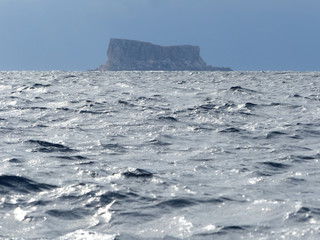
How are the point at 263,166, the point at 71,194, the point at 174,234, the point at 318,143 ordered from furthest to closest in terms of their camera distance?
the point at 318,143
the point at 263,166
the point at 71,194
the point at 174,234

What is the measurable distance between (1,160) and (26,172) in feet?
4.67

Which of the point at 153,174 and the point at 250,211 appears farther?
the point at 153,174

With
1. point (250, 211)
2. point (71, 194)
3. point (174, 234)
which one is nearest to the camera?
point (174, 234)

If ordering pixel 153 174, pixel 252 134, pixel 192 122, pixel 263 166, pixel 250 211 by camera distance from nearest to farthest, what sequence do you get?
pixel 250 211
pixel 153 174
pixel 263 166
pixel 252 134
pixel 192 122

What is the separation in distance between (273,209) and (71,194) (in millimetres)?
3251

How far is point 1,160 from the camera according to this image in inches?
476

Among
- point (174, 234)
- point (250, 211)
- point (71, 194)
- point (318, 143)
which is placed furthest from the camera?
point (318, 143)

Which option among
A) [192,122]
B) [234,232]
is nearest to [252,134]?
[192,122]

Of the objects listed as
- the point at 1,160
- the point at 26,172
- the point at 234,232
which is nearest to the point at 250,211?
the point at 234,232

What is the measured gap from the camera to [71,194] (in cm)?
931

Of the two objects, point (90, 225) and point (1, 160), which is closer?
point (90, 225)

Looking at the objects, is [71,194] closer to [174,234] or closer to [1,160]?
[174,234]

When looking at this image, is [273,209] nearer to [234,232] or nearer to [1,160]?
[234,232]

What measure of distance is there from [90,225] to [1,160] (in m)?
5.00
